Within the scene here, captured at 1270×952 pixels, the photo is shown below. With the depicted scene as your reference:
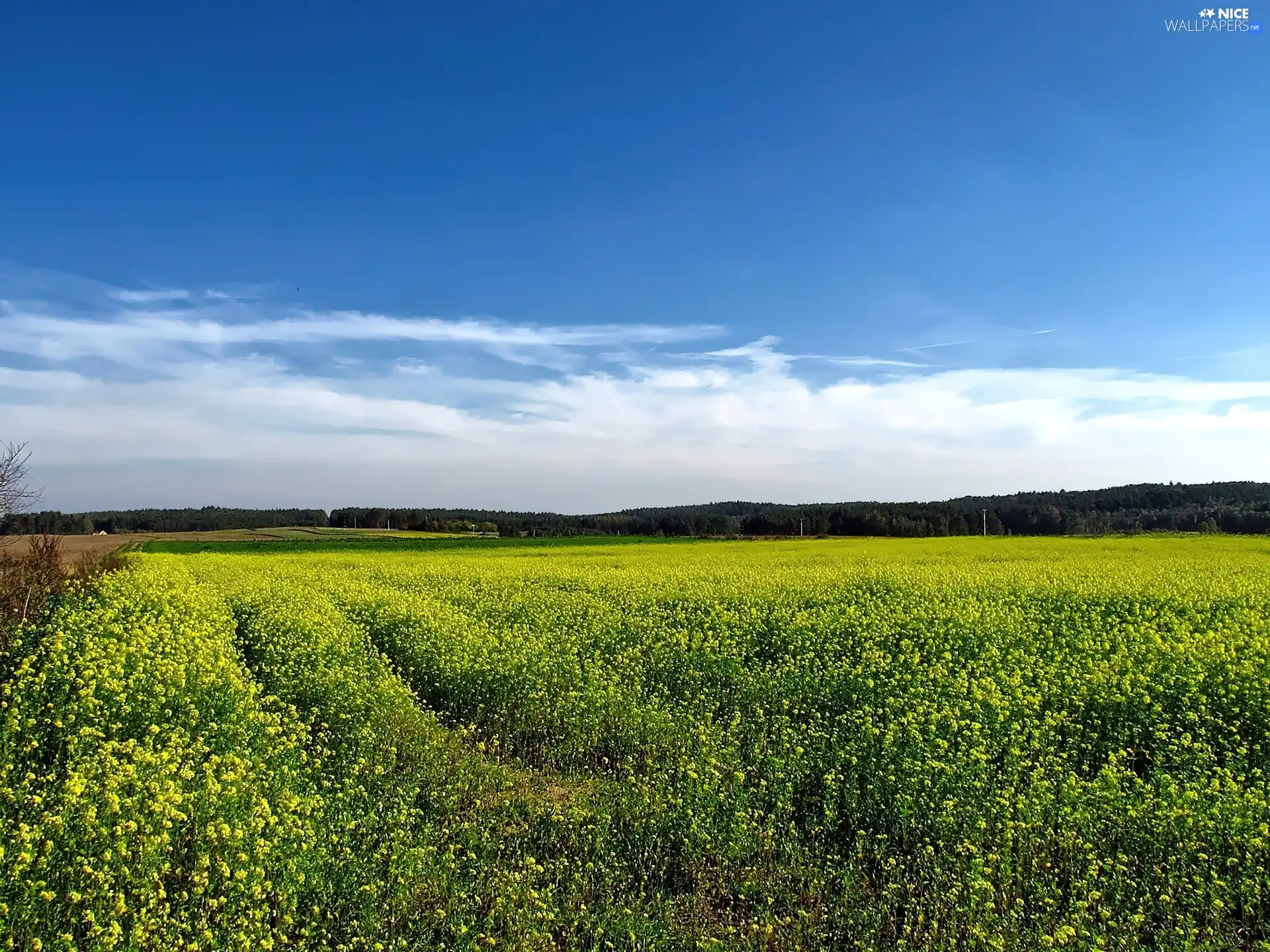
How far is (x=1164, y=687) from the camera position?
34.3 ft

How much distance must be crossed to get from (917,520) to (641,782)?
93988mm

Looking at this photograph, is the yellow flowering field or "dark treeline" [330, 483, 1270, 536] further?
"dark treeline" [330, 483, 1270, 536]

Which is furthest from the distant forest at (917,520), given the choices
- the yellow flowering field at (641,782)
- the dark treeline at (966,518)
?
the yellow flowering field at (641,782)

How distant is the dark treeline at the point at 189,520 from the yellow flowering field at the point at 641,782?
3712 inches

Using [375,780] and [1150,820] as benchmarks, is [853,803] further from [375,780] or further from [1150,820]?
[375,780]

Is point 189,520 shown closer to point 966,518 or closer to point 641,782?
point 966,518

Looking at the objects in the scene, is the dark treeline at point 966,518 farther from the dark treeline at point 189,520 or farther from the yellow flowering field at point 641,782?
the yellow flowering field at point 641,782

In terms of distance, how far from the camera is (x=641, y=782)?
8445mm

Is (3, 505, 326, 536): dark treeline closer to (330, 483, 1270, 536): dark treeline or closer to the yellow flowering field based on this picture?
(330, 483, 1270, 536): dark treeline

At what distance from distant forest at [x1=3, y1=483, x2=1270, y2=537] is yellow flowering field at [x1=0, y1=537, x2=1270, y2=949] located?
72774mm

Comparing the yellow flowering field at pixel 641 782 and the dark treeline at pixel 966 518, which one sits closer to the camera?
the yellow flowering field at pixel 641 782

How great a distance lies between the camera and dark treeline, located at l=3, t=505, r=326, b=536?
10319cm

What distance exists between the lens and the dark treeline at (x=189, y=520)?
10319 cm

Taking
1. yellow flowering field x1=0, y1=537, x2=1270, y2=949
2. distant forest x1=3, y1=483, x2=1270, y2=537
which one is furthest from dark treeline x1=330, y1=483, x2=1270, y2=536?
yellow flowering field x1=0, y1=537, x2=1270, y2=949
